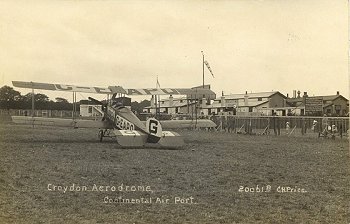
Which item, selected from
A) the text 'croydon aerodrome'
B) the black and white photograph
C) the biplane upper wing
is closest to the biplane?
the biplane upper wing

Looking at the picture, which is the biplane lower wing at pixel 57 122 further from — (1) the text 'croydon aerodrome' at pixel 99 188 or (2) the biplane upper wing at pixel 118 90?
(1) the text 'croydon aerodrome' at pixel 99 188

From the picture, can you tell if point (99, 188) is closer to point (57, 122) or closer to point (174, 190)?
point (174, 190)

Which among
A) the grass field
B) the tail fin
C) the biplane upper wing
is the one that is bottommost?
the grass field

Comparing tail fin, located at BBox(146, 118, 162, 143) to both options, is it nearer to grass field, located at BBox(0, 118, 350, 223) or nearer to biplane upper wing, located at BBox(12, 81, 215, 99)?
biplane upper wing, located at BBox(12, 81, 215, 99)

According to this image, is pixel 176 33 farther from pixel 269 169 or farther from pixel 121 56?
pixel 269 169

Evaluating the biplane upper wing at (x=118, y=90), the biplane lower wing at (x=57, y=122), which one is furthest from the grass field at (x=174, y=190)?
the biplane lower wing at (x=57, y=122)

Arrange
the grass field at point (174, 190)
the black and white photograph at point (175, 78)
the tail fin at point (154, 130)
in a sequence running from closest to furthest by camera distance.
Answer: the grass field at point (174, 190) < the black and white photograph at point (175, 78) < the tail fin at point (154, 130)

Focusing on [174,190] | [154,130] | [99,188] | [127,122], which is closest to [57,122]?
[127,122]

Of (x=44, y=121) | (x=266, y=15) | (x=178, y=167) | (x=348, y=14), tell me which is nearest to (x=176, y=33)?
(x=266, y=15)
